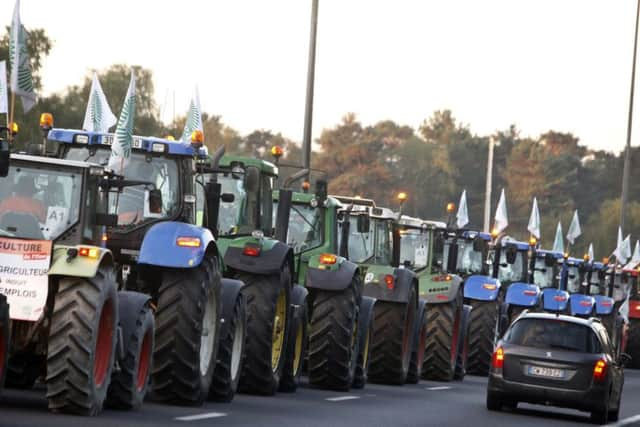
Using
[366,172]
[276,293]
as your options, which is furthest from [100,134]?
[366,172]

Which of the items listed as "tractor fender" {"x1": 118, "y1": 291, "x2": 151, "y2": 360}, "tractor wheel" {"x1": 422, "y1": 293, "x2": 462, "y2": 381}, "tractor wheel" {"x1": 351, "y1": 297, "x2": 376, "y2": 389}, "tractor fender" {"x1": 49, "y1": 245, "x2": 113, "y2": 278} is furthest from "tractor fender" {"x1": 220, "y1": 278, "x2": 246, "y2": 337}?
"tractor wheel" {"x1": 422, "y1": 293, "x2": 462, "y2": 381}

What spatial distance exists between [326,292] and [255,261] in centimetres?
349

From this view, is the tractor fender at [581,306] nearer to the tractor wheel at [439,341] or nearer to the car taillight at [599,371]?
the tractor wheel at [439,341]

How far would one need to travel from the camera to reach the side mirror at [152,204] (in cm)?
1784

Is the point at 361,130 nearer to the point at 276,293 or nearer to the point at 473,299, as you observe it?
the point at 473,299

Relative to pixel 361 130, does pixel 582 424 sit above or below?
below

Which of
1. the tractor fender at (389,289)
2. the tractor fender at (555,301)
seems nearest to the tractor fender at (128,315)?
the tractor fender at (389,289)

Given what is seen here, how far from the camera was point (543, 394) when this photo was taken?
23.2 metres

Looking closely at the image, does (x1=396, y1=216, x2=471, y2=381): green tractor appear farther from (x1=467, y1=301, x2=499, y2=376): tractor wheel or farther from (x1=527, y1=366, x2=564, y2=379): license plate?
(x1=527, y1=366, x2=564, y2=379): license plate

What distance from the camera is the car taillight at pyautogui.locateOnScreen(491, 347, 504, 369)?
2364 cm

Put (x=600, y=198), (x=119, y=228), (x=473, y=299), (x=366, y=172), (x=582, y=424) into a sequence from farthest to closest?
(x=600, y=198)
(x=366, y=172)
(x=473, y=299)
(x=582, y=424)
(x=119, y=228)

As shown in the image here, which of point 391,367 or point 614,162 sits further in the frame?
point 614,162

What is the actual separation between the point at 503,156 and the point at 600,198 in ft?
24.5

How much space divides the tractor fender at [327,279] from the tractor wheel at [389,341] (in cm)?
331
